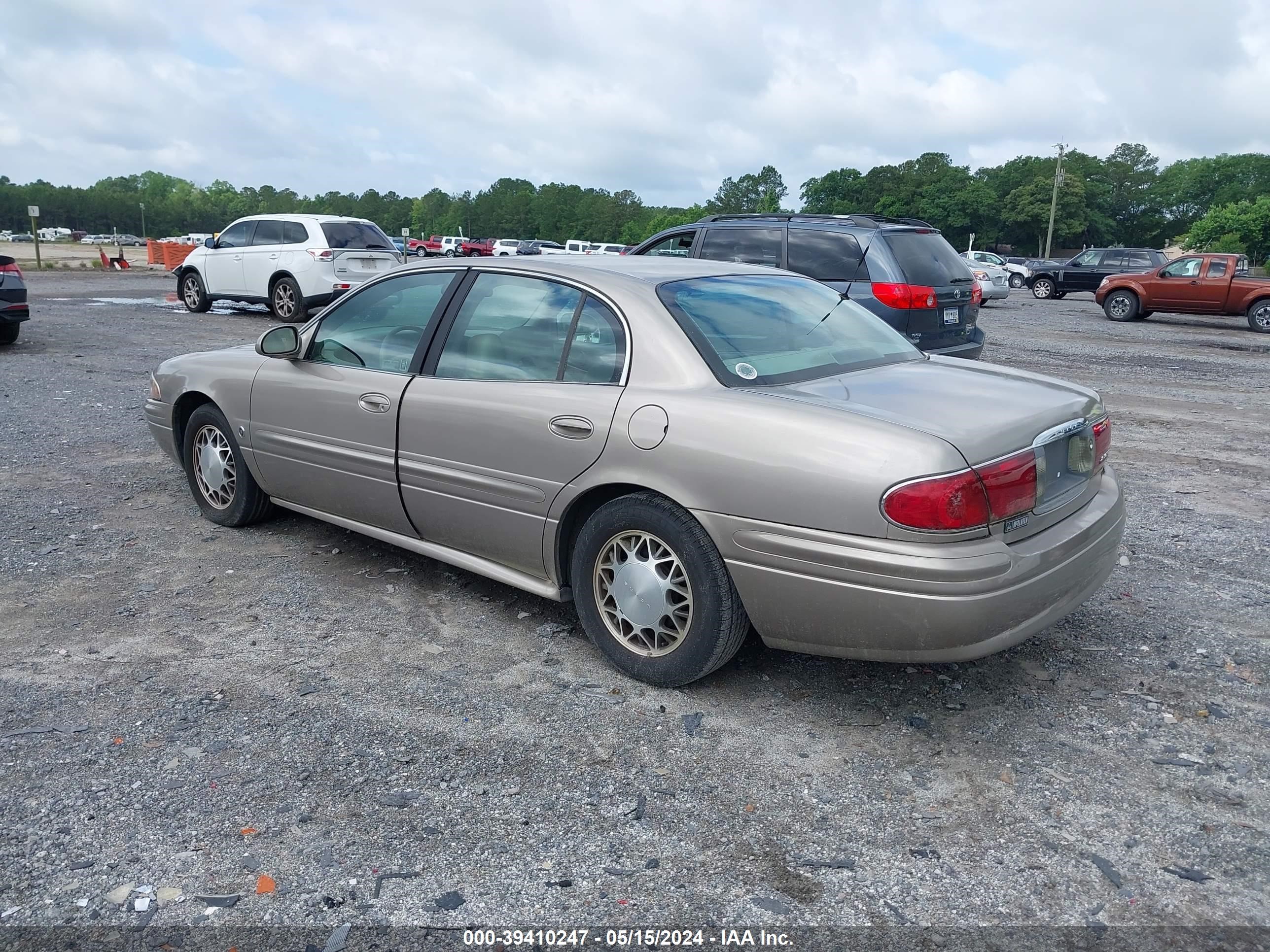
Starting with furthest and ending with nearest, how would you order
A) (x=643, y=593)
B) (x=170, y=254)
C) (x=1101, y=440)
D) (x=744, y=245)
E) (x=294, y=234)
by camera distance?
1. (x=170, y=254)
2. (x=294, y=234)
3. (x=744, y=245)
4. (x=1101, y=440)
5. (x=643, y=593)

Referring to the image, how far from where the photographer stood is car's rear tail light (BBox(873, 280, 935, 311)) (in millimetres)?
8367

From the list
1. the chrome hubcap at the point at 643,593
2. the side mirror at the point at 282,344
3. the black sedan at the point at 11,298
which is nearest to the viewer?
the chrome hubcap at the point at 643,593

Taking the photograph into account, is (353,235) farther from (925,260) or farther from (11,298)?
(925,260)

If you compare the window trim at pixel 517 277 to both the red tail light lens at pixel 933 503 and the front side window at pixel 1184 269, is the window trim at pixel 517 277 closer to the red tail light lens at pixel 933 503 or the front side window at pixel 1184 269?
the red tail light lens at pixel 933 503

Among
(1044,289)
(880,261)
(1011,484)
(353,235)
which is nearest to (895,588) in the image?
(1011,484)

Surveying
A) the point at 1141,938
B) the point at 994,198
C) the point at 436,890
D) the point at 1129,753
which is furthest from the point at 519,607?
the point at 994,198

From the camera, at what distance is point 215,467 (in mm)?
5359

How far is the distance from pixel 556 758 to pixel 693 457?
1068 mm

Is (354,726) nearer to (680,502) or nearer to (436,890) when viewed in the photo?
(436,890)

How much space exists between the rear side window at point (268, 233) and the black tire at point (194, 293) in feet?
6.53

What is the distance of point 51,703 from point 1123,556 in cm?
479

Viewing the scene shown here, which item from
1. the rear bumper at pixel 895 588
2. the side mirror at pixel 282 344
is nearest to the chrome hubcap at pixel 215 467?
the side mirror at pixel 282 344

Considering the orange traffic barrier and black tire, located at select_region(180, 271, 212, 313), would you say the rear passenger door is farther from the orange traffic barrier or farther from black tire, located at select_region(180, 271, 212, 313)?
the orange traffic barrier

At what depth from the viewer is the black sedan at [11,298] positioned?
12023 millimetres
